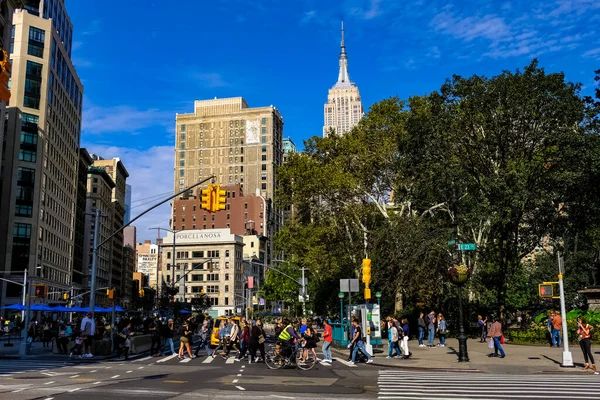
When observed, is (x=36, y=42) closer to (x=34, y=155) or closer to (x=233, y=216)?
(x=34, y=155)

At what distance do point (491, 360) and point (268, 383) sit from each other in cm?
1114

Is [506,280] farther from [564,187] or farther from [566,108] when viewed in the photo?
[566,108]

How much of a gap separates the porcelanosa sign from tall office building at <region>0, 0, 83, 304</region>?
5057 cm

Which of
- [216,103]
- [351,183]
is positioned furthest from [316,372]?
[216,103]

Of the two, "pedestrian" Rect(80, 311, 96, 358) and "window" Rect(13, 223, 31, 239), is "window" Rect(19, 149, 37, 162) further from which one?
"pedestrian" Rect(80, 311, 96, 358)

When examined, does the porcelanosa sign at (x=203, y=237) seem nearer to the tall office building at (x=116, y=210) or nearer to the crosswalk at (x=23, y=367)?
the tall office building at (x=116, y=210)

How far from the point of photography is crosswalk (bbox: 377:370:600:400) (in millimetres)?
13891

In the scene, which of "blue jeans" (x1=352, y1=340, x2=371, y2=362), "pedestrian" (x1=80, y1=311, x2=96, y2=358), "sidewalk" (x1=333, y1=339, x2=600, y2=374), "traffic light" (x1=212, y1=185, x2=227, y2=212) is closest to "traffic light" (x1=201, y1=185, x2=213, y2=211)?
"traffic light" (x1=212, y1=185, x2=227, y2=212)

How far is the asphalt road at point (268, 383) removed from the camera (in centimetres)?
1391

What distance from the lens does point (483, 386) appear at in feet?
52.0

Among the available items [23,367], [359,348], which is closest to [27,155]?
[23,367]

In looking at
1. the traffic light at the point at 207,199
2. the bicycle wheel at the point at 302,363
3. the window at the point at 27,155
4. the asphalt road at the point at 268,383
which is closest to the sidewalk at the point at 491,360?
the asphalt road at the point at 268,383

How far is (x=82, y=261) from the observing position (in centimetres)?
12744

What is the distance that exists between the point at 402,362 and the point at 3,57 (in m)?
18.5
